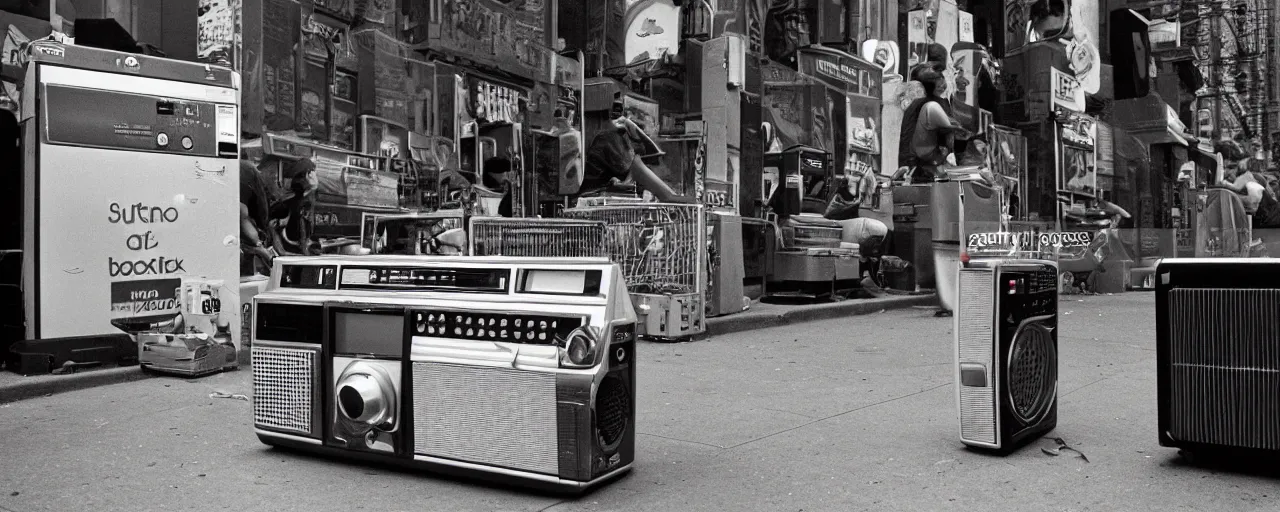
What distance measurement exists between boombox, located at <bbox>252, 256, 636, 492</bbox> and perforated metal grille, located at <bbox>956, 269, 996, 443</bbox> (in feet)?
4.49

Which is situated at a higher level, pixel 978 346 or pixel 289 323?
pixel 289 323

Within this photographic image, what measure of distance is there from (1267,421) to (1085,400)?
1.73 m

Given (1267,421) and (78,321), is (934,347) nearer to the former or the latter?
(1267,421)

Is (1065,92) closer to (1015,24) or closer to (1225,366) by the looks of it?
(1015,24)

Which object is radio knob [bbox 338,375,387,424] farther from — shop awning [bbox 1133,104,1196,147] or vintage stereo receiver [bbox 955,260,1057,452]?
shop awning [bbox 1133,104,1196,147]

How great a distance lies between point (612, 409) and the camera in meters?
2.91

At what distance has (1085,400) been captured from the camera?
15.7 ft

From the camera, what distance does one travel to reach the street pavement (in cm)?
289

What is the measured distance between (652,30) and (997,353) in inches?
389

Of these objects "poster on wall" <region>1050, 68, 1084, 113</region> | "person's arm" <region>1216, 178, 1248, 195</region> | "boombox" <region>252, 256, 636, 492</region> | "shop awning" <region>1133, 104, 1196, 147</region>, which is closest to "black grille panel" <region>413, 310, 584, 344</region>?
"boombox" <region>252, 256, 636, 492</region>

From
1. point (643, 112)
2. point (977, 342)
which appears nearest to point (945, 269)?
point (643, 112)

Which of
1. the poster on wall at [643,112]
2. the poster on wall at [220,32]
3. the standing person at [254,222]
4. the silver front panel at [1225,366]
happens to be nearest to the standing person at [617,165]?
the poster on wall at [643,112]

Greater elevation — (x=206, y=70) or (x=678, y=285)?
(x=206, y=70)

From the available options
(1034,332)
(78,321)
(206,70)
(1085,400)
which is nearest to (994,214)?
(1085,400)
